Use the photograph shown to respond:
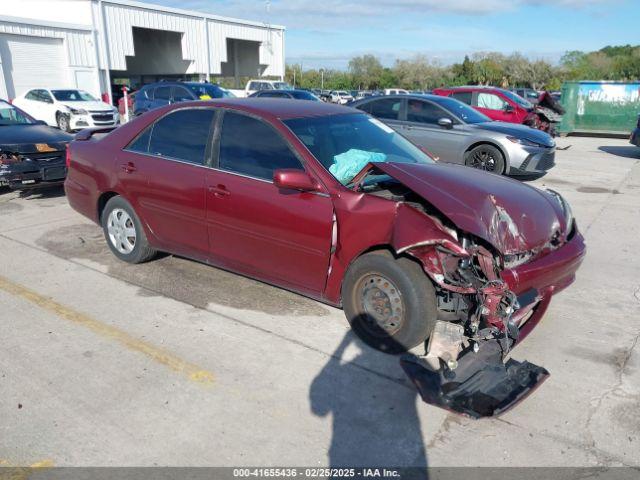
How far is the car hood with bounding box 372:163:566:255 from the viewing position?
3328 millimetres

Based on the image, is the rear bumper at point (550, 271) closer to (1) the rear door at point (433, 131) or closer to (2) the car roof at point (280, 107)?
(2) the car roof at point (280, 107)

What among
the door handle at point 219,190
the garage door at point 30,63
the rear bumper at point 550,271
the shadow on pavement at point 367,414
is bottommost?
the shadow on pavement at point 367,414

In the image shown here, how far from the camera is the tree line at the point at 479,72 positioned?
60.9m

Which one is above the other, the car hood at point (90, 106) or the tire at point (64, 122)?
the car hood at point (90, 106)

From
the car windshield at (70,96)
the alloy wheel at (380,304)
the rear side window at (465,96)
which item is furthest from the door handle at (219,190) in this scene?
the car windshield at (70,96)

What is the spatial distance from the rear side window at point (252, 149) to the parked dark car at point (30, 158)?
473 centimetres

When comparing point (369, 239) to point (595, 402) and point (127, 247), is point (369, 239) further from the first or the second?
point (127, 247)

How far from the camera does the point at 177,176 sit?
4594 mm

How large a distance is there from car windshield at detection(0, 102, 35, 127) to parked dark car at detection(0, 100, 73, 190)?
320mm

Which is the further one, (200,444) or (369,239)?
(369,239)

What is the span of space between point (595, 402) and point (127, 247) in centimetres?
428

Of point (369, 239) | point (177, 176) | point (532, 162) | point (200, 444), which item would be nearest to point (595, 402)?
point (369, 239)

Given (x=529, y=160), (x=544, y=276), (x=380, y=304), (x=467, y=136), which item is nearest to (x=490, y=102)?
(x=467, y=136)

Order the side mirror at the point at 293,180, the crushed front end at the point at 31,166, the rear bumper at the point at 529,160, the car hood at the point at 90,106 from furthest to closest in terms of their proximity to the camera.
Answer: the car hood at the point at 90,106 < the rear bumper at the point at 529,160 < the crushed front end at the point at 31,166 < the side mirror at the point at 293,180
